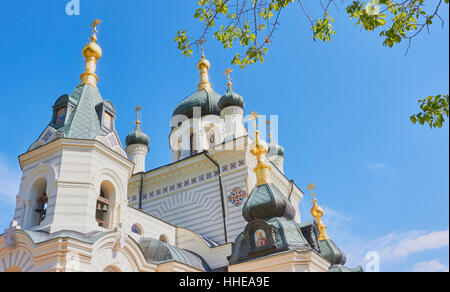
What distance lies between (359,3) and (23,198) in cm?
1045

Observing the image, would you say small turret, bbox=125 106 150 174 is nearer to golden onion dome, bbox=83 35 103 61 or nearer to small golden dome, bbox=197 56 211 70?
small golden dome, bbox=197 56 211 70

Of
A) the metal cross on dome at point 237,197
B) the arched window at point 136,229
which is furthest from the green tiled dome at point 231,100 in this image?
the arched window at point 136,229

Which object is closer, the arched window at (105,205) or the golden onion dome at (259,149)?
the arched window at (105,205)

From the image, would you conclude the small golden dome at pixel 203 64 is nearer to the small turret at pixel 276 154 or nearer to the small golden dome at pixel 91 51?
the small turret at pixel 276 154

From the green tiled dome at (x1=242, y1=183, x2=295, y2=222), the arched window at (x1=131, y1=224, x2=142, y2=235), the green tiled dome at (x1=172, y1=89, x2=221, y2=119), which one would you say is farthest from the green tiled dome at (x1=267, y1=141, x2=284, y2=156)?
the arched window at (x1=131, y1=224, x2=142, y2=235)

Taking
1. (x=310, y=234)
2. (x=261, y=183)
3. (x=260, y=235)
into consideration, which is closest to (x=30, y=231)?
(x=260, y=235)

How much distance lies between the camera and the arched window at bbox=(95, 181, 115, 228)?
12.0 m

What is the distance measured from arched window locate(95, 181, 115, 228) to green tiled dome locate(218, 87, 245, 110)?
870 centimetres

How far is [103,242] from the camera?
33.4ft

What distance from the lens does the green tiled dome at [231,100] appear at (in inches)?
768

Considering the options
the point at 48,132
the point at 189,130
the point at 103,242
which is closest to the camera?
the point at 103,242

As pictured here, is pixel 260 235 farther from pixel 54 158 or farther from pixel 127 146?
pixel 127 146

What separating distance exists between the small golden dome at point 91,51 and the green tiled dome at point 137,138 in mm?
7438

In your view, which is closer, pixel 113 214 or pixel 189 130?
pixel 113 214
